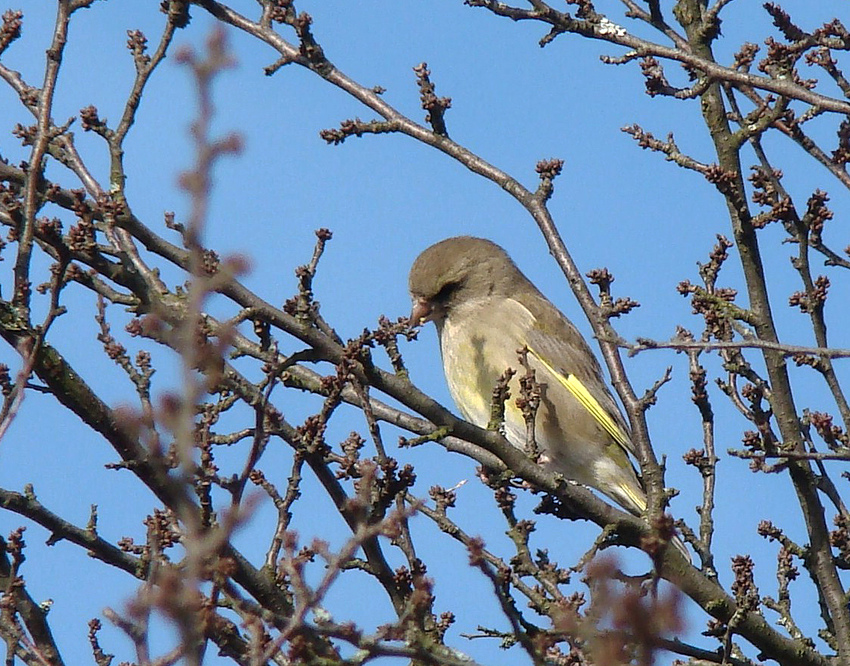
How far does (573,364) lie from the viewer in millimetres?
8148

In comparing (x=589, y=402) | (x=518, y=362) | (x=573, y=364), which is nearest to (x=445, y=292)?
(x=518, y=362)

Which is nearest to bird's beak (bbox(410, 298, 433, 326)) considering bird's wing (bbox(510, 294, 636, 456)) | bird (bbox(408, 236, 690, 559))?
bird (bbox(408, 236, 690, 559))

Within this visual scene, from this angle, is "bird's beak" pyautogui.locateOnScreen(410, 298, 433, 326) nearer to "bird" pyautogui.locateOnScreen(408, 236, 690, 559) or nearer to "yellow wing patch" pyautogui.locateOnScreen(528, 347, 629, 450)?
"bird" pyautogui.locateOnScreen(408, 236, 690, 559)

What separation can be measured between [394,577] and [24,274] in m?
1.41

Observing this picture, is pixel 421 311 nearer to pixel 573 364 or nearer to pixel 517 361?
pixel 517 361

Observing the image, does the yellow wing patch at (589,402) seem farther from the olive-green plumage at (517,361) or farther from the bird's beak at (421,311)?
the bird's beak at (421,311)

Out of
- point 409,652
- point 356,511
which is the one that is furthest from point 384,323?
point 409,652

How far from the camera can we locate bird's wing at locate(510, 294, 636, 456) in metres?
7.86

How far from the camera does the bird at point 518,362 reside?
7598 millimetres

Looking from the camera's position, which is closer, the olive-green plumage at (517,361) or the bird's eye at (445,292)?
the olive-green plumage at (517,361)

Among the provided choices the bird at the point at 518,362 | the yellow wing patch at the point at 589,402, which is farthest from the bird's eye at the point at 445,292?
the yellow wing patch at the point at 589,402

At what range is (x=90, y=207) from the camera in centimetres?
387

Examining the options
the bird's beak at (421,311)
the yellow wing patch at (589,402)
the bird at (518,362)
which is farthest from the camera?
the bird's beak at (421,311)

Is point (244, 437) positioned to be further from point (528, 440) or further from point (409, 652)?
point (409, 652)
